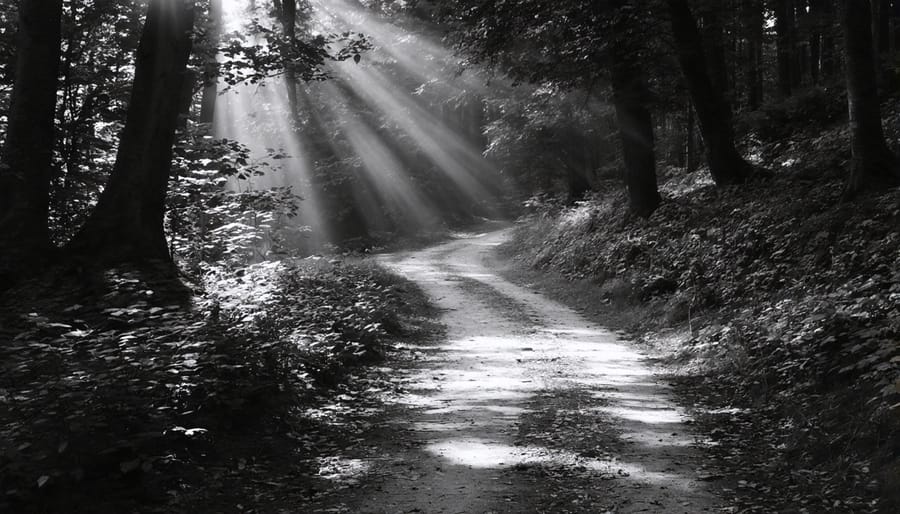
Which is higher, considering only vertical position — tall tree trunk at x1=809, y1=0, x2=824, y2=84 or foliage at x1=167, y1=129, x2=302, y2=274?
tall tree trunk at x1=809, y1=0, x2=824, y2=84

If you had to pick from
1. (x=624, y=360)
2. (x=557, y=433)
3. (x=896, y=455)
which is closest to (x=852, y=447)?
(x=896, y=455)

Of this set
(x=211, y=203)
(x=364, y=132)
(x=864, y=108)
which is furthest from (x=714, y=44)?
(x=364, y=132)

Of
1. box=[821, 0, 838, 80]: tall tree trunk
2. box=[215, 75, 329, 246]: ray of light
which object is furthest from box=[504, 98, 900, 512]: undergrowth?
box=[215, 75, 329, 246]: ray of light

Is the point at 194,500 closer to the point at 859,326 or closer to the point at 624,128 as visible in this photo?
the point at 859,326

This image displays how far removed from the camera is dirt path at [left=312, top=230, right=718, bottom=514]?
5668 millimetres

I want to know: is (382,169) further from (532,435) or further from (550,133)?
(532,435)

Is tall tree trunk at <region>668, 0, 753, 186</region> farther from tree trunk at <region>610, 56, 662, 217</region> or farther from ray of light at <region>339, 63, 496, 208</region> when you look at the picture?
ray of light at <region>339, 63, 496, 208</region>

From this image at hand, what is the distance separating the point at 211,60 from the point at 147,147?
1790 mm

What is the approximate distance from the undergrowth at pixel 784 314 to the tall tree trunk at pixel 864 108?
1.68ft

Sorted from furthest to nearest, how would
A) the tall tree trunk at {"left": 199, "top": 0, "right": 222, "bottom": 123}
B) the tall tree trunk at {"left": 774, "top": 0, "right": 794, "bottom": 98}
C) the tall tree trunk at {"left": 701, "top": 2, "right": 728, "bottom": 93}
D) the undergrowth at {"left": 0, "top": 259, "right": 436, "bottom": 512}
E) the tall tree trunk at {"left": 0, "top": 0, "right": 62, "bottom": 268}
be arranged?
the tall tree trunk at {"left": 774, "top": 0, "right": 794, "bottom": 98} < the tall tree trunk at {"left": 701, "top": 2, "right": 728, "bottom": 93} < the tall tree trunk at {"left": 199, "top": 0, "right": 222, "bottom": 123} < the tall tree trunk at {"left": 0, "top": 0, "right": 62, "bottom": 268} < the undergrowth at {"left": 0, "top": 259, "right": 436, "bottom": 512}

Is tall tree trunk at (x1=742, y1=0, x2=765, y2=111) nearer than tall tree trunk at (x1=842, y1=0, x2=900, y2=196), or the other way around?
tall tree trunk at (x1=842, y1=0, x2=900, y2=196)

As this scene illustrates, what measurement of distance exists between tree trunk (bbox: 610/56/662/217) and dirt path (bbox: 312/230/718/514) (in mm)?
6818

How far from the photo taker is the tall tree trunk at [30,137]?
31.6 ft

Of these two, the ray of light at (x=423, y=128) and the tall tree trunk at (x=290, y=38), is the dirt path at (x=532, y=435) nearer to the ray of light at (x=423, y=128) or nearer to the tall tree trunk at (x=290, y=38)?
the tall tree trunk at (x=290, y=38)
